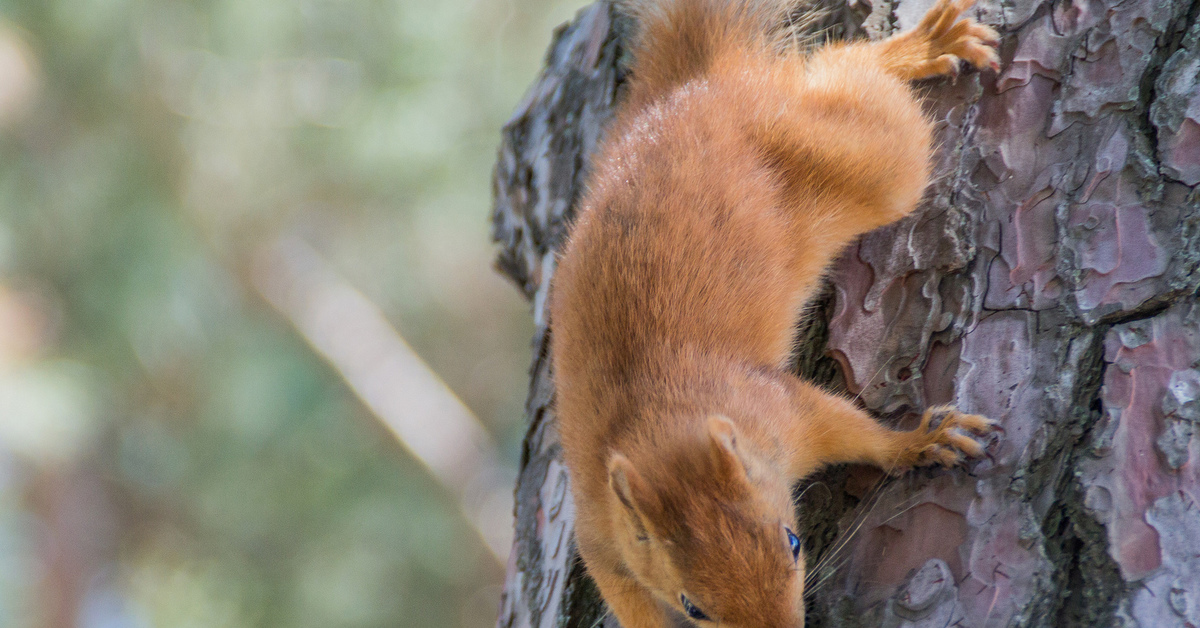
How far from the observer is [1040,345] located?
5.27 feet

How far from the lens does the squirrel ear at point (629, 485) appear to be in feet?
5.86

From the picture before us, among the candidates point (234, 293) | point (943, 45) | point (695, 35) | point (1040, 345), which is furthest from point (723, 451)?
point (234, 293)

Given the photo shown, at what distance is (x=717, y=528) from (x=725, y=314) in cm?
53

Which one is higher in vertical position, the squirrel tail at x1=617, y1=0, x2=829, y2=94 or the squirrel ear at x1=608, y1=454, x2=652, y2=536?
the squirrel tail at x1=617, y1=0, x2=829, y2=94

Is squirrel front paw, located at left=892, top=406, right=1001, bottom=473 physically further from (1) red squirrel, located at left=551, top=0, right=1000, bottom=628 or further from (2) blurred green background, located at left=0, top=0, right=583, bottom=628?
(2) blurred green background, located at left=0, top=0, right=583, bottom=628

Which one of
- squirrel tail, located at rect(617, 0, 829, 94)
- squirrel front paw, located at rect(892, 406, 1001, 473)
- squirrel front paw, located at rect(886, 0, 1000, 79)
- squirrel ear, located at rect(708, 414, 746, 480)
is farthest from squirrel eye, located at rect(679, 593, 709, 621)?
squirrel tail, located at rect(617, 0, 829, 94)

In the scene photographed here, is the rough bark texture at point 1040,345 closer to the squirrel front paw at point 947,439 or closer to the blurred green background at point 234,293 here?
the squirrel front paw at point 947,439

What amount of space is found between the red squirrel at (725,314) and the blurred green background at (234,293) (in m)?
4.06

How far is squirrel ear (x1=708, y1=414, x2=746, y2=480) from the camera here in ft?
5.74

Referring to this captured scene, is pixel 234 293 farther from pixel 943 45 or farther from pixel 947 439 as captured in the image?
pixel 947 439

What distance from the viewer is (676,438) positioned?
6.21ft

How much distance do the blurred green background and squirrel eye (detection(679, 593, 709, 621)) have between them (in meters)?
4.30

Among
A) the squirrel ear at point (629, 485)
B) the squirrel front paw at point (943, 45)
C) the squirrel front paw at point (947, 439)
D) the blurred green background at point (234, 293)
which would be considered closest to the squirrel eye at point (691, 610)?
the squirrel ear at point (629, 485)

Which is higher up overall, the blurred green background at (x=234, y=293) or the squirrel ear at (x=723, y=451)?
the blurred green background at (x=234, y=293)
